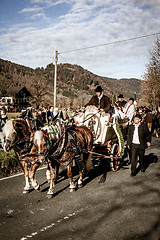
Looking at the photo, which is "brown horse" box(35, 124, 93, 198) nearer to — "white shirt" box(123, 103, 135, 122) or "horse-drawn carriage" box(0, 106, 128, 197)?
"horse-drawn carriage" box(0, 106, 128, 197)

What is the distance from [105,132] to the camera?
631cm

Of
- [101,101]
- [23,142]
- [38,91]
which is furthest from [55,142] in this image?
[38,91]

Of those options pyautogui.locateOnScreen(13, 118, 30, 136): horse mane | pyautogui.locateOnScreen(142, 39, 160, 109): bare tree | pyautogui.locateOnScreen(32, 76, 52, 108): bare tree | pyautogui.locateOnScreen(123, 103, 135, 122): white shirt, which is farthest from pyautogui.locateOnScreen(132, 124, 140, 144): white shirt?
pyautogui.locateOnScreen(32, 76, 52, 108): bare tree

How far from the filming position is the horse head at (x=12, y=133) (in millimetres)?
4332

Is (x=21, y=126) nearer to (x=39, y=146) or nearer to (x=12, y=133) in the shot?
(x=12, y=133)

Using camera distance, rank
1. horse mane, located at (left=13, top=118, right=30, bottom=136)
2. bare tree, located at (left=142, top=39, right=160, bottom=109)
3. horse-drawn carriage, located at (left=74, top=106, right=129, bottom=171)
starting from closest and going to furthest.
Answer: horse mane, located at (left=13, top=118, right=30, bottom=136), horse-drawn carriage, located at (left=74, top=106, right=129, bottom=171), bare tree, located at (left=142, top=39, right=160, bottom=109)

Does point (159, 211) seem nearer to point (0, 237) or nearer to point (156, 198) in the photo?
point (156, 198)

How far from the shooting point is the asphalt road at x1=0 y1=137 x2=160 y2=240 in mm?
3371

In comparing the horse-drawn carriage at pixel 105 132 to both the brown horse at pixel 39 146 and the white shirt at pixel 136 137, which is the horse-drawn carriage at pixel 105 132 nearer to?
the white shirt at pixel 136 137

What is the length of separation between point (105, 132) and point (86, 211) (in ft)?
9.13

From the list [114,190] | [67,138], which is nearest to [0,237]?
[67,138]

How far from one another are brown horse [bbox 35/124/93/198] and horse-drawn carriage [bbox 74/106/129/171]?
59 cm

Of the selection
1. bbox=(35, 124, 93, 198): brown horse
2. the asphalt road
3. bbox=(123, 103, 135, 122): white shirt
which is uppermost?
bbox=(123, 103, 135, 122): white shirt

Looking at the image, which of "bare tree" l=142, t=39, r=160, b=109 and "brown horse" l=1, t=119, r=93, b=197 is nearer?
"brown horse" l=1, t=119, r=93, b=197
